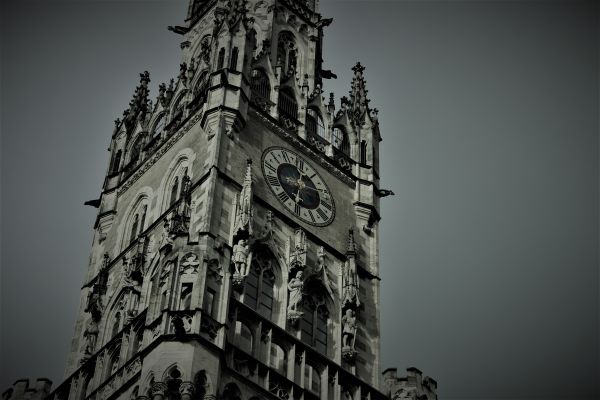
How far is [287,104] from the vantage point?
46.8 m

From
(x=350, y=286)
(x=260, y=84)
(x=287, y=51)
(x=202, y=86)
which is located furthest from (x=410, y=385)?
(x=287, y=51)

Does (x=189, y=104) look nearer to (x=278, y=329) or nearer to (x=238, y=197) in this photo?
(x=238, y=197)

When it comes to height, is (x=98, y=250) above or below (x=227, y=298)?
above

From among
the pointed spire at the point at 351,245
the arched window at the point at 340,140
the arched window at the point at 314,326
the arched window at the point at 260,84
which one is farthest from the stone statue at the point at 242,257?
the arched window at the point at 340,140

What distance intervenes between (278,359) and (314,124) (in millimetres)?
12058

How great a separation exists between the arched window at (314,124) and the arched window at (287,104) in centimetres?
52

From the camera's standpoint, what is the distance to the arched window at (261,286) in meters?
38.6

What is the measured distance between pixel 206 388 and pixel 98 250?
41.1 ft

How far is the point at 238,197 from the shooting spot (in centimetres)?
4031

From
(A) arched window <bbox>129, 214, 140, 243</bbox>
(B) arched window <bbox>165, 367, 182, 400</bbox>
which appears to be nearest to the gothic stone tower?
(B) arched window <bbox>165, 367, 182, 400</bbox>

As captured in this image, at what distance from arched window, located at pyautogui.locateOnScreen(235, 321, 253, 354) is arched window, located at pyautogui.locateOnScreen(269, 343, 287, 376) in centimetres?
75

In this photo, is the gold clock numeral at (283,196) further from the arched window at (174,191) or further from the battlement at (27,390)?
the battlement at (27,390)

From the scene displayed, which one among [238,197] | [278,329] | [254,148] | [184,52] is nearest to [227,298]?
[278,329]

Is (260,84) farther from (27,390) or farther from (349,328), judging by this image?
(27,390)
